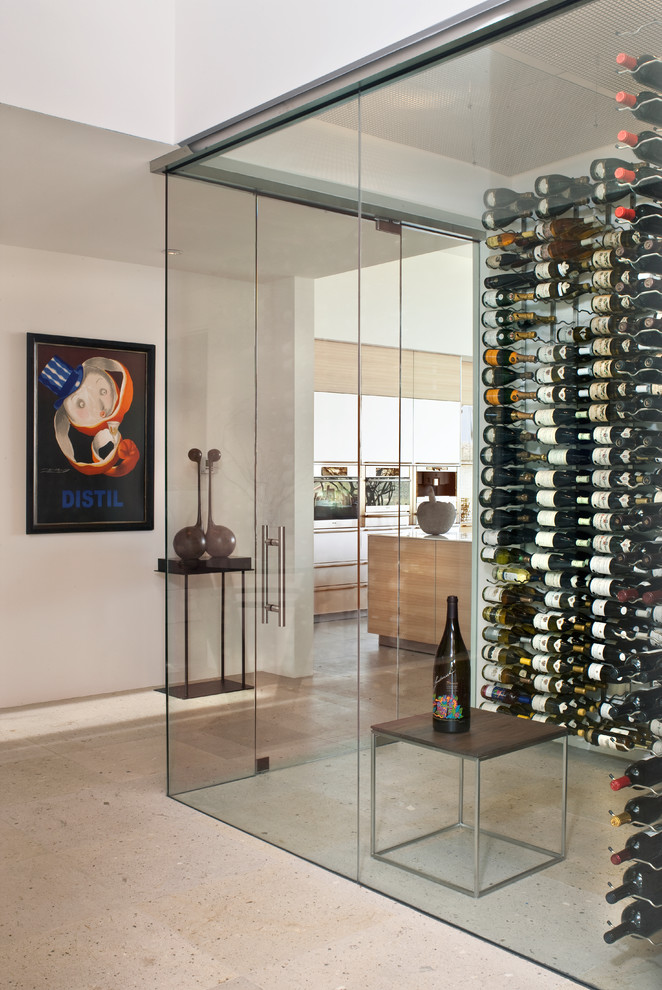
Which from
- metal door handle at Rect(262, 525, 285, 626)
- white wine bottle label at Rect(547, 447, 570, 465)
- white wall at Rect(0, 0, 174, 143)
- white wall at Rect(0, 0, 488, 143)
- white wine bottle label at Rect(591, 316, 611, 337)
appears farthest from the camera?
metal door handle at Rect(262, 525, 285, 626)

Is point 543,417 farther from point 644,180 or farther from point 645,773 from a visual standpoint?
point 645,773

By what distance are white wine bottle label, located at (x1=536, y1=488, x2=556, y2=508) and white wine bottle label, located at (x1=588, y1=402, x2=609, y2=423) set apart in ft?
0.74

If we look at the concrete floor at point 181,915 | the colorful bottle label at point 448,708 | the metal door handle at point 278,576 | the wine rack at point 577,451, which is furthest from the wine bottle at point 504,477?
the concrete floor at point 181,915

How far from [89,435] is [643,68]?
4210 millimetres

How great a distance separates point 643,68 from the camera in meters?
2.27

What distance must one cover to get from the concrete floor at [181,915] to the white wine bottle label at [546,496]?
1.13m

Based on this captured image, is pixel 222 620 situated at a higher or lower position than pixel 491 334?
lower

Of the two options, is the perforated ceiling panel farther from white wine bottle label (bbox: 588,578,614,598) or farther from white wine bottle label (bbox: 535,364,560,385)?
white wine bottle label (bbox: 588,578,614,598)

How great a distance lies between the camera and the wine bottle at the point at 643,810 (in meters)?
2.29

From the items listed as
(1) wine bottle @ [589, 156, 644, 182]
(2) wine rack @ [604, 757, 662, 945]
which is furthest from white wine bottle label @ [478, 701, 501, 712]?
(1) wine bottle @ [589, 156, 644, 182]

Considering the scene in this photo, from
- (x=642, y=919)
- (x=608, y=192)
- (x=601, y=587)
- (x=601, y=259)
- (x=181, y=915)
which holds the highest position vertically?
(x=608, y=192)

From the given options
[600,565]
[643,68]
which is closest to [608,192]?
[643,68]

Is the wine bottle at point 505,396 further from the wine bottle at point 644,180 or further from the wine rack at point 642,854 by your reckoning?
the wine rack at point 642,854

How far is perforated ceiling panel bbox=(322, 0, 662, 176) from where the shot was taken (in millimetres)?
2332
